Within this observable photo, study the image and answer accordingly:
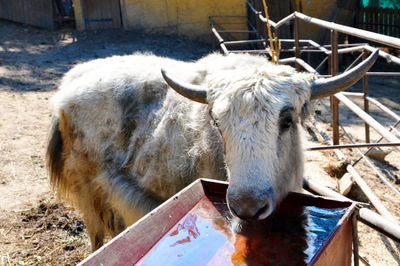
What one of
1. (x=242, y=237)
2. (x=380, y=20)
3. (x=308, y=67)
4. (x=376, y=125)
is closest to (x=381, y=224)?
(x=242, y=237)

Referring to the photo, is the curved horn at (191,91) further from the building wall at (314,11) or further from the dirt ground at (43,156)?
the building wall at (314,11)

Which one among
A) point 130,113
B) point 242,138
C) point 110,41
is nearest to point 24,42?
point 110,41

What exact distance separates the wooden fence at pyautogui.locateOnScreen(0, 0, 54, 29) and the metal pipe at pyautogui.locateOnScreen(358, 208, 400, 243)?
592 inches

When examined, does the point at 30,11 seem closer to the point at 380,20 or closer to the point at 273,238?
the point at 380,20

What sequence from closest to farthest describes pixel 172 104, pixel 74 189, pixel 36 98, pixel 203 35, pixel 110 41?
pixel 172 104 < pixel 74 189 < pixel 36 98 < pixel 110 41 < pixel 203 35

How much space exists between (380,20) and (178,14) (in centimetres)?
695

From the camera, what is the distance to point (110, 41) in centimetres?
1304

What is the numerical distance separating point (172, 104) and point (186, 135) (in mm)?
375

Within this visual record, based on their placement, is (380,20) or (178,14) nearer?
(380,20)

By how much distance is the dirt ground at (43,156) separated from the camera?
4.07 metres

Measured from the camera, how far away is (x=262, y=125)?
224cm

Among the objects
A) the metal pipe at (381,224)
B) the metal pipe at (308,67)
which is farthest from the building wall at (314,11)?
the metal pipe at (381,224)

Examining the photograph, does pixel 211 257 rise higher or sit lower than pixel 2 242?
higher

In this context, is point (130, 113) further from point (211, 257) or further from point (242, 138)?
point (211, 257)
